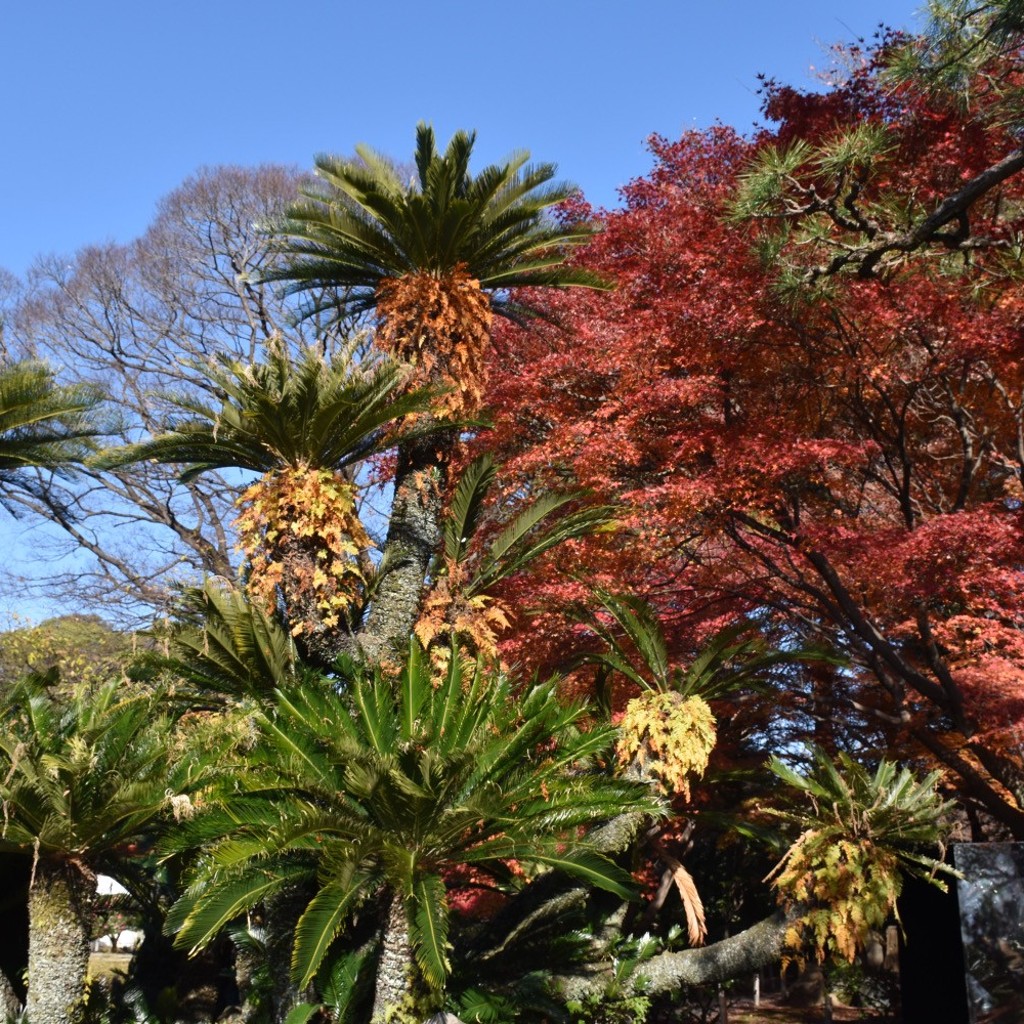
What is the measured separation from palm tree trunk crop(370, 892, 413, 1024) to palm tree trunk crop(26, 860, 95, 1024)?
126 inches

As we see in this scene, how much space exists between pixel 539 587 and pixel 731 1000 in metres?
8.62

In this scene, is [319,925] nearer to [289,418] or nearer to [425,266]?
[289,418]

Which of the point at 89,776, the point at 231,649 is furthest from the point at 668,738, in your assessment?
the point at 89,776

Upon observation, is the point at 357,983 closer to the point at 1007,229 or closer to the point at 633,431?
the point at 633,431

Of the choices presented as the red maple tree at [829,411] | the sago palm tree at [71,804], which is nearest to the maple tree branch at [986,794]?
the red maple tree at [829,411]

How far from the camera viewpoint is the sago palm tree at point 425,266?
38.1ft

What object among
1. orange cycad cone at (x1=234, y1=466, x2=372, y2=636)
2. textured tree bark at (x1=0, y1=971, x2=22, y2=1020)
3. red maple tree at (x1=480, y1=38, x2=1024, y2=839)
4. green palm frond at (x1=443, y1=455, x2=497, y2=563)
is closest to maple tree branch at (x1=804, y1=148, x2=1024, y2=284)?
red maple tree at (x1=480, y1=38, x2=1024, y2=839)

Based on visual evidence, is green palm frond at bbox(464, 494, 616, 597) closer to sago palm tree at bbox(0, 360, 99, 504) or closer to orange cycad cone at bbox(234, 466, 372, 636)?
orange cycad cone at bbox(234, 466, 372, 636)

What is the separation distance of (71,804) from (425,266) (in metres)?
6.75

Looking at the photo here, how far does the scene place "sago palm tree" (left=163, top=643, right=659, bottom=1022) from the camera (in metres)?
8.09

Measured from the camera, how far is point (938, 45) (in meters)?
8.05

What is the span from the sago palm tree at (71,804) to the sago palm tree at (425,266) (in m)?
2.55

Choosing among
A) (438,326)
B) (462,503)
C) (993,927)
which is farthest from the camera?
(462,503)

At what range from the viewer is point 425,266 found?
39.8 feet
